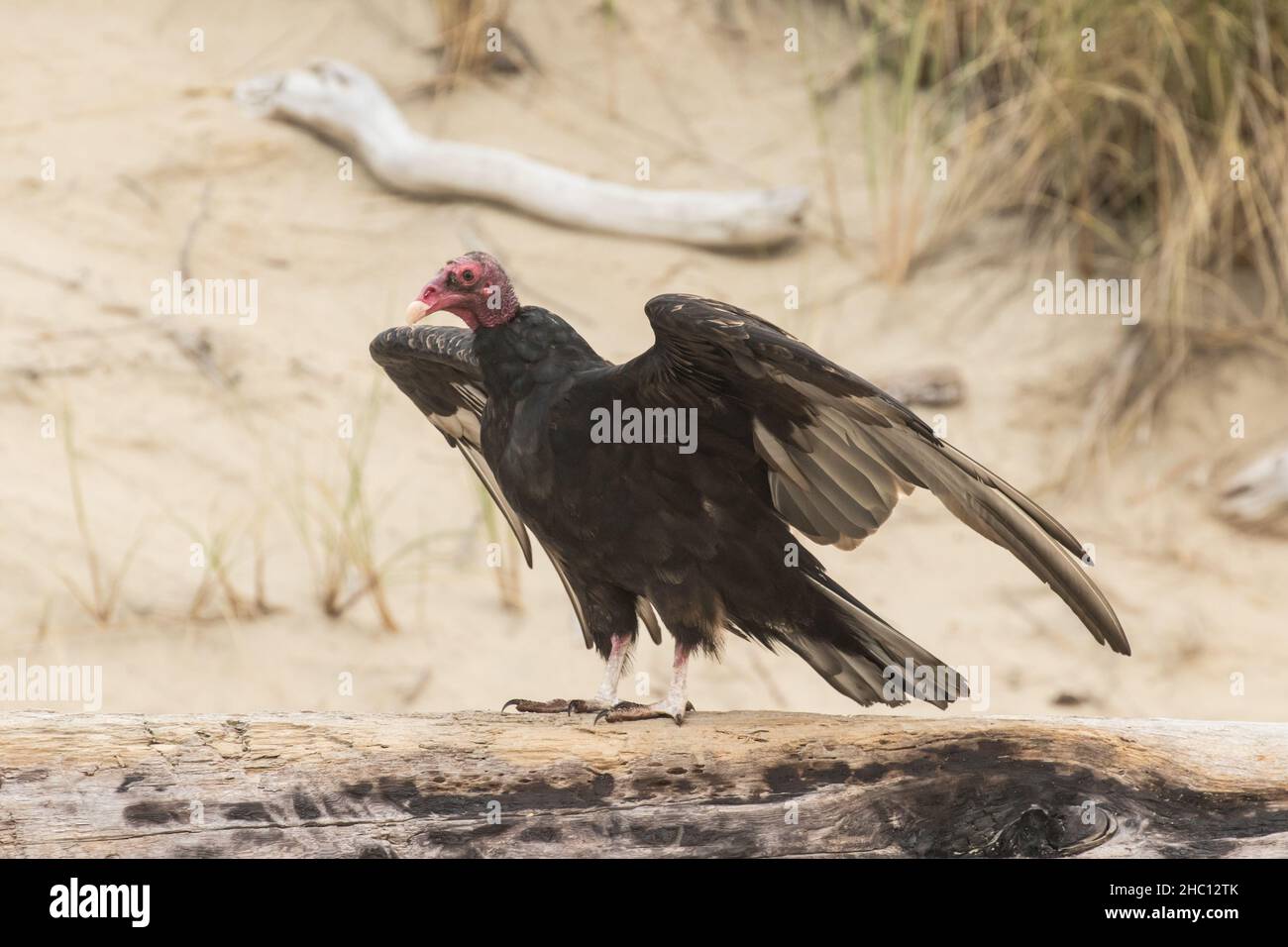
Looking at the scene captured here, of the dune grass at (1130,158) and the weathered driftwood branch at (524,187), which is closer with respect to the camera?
the dune grass at (1130,158)

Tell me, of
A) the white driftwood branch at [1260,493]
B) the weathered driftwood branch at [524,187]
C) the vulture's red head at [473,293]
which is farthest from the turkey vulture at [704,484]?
the weathered driftwood branch at [524,187]

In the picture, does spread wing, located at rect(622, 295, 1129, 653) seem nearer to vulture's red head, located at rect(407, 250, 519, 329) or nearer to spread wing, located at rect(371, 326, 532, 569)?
vulture's red head, located at rect(407, 250, 519, 329)

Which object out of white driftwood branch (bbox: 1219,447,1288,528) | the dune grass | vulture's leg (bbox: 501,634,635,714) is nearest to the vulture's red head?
vulture's leg (bbox: 501,634,635,714)

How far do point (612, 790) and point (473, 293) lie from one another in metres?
1.06

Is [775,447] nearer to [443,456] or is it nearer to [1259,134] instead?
[443,456]

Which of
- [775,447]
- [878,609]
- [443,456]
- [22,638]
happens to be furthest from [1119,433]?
[22,638]

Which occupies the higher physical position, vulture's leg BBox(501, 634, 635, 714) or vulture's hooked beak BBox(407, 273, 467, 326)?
vulture's hooked beak BBox(407, 273, 467, 326)

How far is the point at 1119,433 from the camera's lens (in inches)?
241

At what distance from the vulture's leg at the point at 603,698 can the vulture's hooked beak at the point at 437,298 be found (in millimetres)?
801

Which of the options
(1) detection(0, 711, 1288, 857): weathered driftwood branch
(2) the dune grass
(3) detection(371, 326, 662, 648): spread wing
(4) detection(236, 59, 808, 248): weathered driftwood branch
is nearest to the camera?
(1) detection(0, 711, 1288, 857): weathered driftwood branch

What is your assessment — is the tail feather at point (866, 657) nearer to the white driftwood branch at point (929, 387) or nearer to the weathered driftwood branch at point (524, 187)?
the white driftwood branch at point (929, 387)

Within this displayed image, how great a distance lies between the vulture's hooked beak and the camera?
305 centimetres

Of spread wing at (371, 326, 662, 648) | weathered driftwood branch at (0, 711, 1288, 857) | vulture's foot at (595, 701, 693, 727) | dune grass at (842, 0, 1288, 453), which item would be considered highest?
dune grass at (842, 0, 1288, 453)

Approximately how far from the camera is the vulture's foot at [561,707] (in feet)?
10.1
